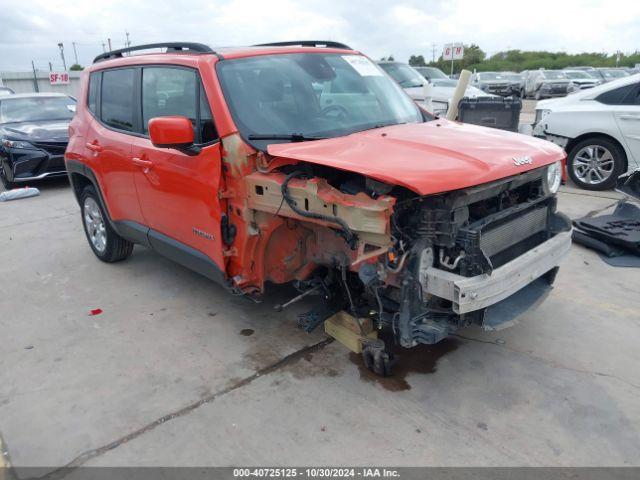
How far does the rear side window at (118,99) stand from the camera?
4406 millimetres

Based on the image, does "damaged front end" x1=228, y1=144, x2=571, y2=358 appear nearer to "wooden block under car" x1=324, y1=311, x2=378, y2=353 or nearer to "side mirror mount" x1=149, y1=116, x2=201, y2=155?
"wooden block under car" x1=324, y1=311, x2=378, y2=353

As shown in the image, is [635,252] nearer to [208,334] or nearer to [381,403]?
[381,403]

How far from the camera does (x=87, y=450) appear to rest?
278 centimetres

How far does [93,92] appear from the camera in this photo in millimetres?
5031

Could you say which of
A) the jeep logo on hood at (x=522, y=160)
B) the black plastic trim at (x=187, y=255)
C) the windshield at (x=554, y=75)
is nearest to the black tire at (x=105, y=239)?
the black plastic trim at (x=187, y=255)

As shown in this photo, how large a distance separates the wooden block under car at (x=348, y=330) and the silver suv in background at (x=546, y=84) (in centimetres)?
2565

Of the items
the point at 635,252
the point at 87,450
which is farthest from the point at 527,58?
the point at 87,450

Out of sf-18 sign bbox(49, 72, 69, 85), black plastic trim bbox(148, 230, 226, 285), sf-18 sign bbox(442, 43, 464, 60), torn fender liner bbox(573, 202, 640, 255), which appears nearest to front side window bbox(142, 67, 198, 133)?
black plastic trim bbox(148, 230, 226, 285)

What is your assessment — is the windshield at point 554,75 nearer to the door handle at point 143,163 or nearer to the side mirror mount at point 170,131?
the door handle at point 143,163

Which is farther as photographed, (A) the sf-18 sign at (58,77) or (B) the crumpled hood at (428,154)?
(A) the sf-18 sign at (58,77)

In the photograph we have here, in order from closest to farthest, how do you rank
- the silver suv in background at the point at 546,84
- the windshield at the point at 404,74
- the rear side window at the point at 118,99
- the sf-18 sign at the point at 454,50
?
the rear side window at the point at 118,99 → the windshield at the point at 404,74 → the sf-18 sign at the point at 454,50 → the silver suv in background at the point at 546,84

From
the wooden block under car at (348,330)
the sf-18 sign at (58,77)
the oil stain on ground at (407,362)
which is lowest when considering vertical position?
the oil stain on ground at (407,362)

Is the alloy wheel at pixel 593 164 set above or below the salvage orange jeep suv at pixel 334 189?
below

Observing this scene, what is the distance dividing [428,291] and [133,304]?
2.83 m
